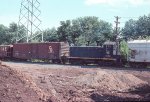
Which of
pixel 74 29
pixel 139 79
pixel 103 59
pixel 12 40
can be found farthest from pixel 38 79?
pixel 12 40

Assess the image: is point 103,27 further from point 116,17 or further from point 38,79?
point 38,79

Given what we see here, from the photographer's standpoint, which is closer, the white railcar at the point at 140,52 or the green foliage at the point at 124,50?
the white railcar at the point at 140,52

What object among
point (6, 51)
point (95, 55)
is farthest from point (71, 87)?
point (6, 51)

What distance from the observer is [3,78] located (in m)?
18.7

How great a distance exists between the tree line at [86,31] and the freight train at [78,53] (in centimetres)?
4377

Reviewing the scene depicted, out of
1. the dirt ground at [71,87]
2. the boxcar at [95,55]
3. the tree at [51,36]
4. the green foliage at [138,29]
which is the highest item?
the green foliage at [138,29]

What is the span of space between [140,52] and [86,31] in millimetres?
68891

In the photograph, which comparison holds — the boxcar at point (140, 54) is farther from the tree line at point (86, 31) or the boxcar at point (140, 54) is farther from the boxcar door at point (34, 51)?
the tree line at point (86, 31)

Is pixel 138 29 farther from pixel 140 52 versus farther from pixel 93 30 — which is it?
pixel 140 52

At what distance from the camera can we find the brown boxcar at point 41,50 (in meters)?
51.3

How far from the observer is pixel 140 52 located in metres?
46.8

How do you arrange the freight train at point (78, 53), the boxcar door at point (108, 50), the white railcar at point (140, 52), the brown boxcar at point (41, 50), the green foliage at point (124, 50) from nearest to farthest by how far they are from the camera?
the white railcar at point (140, 52), the green foliage at point (124, 50), the freight train at point (78, 53), the boxcar door at point (108, 50), the brown boxcar at point (41, 50)

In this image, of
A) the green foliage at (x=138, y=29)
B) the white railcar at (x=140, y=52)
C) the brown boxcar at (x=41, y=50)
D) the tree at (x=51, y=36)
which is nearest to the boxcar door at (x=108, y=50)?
the white railcar at (x=140, y=52)

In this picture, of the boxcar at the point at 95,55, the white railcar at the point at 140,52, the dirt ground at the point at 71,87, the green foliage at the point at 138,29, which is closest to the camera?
the dirt ground at the point at 71,87
